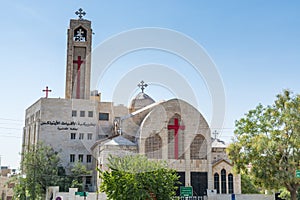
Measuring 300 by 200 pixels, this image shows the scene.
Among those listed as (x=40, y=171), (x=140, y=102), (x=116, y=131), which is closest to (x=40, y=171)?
(x=40, y=171)

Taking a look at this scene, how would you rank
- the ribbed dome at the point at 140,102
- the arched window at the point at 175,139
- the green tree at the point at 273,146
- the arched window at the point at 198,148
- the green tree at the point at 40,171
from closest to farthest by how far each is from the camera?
the green tree at the point at 273,146 < the arched window at the point at 175,139 < the arched window at the point at 198,148 < the green tree at the point at 40,171 < the ribbed dome at the point at 140,102

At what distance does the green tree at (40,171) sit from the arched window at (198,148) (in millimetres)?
14108

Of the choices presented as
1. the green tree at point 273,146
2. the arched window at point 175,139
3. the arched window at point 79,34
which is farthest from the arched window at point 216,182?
the arched window at point 79,34

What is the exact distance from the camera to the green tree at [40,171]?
3847cm

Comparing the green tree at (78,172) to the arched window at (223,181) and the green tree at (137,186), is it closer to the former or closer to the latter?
the arched window at (223,181)

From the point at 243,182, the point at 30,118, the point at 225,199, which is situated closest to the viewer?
the point at 225,199

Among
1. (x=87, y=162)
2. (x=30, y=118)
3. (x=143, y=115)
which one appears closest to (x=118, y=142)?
(x=143, y=115)

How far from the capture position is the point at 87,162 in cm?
4575

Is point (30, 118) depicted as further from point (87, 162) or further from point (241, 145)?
point (241, 145)

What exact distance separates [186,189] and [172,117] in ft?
40.3

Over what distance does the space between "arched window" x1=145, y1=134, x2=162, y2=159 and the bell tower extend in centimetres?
1532

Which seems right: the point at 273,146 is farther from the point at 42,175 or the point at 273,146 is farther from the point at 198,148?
the point at 42,175

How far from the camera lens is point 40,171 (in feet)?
129

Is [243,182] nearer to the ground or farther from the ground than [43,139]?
nearer to the ground
